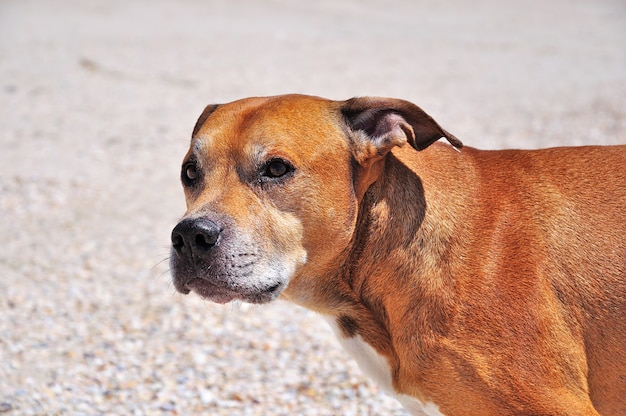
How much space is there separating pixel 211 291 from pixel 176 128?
9.50 metres

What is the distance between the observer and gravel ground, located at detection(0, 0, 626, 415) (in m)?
5.75

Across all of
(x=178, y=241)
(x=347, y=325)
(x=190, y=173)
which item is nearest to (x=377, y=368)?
(x=347, y=325)

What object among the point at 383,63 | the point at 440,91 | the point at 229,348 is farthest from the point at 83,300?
the point at 383,63

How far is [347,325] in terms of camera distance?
3.89 meters

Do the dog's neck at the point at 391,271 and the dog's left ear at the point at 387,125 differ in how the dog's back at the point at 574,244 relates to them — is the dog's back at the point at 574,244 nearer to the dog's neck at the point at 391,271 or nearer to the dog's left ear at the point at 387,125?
the dog's neck at the point at 391,271

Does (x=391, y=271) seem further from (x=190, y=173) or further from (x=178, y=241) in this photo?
(x=190, y=173)

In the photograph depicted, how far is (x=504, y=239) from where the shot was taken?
3623 mm

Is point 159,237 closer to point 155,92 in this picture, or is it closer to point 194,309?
point 194,309

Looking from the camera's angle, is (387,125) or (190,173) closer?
(387,125)

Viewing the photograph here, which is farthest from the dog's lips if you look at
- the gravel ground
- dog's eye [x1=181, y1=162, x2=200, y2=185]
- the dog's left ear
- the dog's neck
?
the gravel ground

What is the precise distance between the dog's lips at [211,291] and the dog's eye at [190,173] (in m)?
0.56

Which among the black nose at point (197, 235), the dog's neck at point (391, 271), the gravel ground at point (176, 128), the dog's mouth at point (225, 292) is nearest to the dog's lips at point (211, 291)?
the dog's mouth at point (225, 292)

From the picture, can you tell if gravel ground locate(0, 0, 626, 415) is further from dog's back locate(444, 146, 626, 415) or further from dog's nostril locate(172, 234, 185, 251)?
dog's back locate(444, 146, 626, 415)

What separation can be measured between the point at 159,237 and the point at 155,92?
6923 mm
